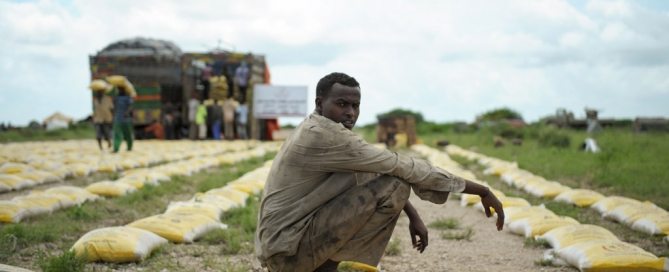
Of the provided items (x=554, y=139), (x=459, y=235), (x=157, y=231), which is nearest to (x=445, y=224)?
(x=459, y=235)

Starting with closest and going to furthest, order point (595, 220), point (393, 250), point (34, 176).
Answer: point (393, 250), point (595, 220), point (34, 176)

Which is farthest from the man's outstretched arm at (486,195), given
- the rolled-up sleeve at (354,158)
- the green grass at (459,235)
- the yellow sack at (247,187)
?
the yellow sack at (247,187)

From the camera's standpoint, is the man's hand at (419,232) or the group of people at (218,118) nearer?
the man's hand at (419,232)

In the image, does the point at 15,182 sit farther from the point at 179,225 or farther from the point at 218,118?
the point at 218,118

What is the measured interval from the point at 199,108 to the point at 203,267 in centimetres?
1597

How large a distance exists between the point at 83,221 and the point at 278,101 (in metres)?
14.5

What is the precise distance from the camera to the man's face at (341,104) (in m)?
2.41

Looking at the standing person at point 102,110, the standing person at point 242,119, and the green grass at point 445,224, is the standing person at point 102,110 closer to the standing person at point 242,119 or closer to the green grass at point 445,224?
the standing person at point 242,119

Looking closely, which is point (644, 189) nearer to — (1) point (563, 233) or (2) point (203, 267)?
(1) point (563, 233)

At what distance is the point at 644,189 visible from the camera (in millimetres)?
6316

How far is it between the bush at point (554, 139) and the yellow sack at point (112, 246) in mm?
11248

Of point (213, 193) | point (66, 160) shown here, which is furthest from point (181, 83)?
point (213, 193)

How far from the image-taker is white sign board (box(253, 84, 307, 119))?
742 inches

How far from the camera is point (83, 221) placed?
4.77m
